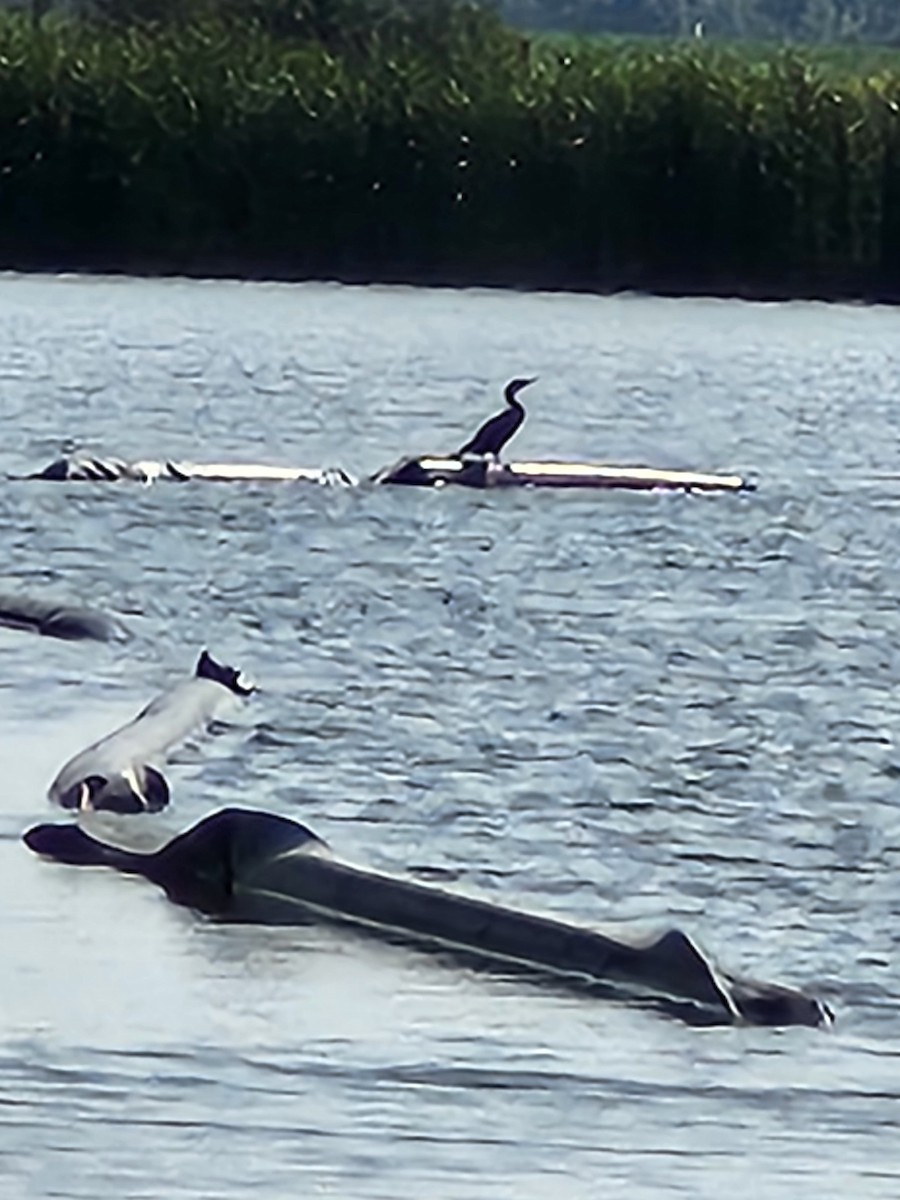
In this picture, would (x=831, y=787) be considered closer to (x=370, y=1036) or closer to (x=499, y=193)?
(x=370, y=1036)

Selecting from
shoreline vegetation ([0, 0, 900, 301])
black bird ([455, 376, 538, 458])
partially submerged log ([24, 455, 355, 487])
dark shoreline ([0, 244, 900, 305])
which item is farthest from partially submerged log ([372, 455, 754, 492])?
dark shoreline ([0, 244, 900, 305])

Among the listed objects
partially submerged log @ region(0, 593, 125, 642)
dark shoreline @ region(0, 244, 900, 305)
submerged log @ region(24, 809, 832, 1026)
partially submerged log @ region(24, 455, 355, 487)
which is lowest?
dark shoreline @ region(0, 244, 900, 305)

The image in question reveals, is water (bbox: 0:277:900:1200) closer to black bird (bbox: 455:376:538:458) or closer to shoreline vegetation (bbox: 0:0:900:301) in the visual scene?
black bird (bbox: 455:376:538:458)

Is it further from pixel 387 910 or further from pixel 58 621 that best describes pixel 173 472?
pixel 387 910

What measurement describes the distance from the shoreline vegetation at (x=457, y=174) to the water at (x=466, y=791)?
6.33m

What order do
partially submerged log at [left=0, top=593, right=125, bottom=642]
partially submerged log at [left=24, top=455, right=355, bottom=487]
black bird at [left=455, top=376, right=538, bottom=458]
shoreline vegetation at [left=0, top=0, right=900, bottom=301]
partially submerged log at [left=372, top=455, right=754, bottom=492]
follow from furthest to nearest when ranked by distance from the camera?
shoreline vegetation at [left=0, top=0, right=900, bottom=301] → black bird at [left=455, top=376, right=538, bottom=458] → partially submerged log at [left=372, top=455, right=754, bottom=492] → partially submerged log at [left=24, top=455, right=355, bottom=487] → partially submerged log at [left=0, top=593, right=125, bottom=642]

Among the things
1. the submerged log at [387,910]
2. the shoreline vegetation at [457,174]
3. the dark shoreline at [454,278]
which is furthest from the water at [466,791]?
the dark shoreline at [454,278]

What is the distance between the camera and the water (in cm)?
670

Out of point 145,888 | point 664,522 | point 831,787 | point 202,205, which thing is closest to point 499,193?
point 202,205

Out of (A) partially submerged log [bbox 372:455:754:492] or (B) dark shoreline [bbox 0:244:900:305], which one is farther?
(B) dark shoreline [bbox 0:244:900:305]

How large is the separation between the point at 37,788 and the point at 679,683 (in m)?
3.10

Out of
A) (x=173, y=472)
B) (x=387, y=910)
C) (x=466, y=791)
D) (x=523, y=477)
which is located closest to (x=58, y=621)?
(x=466, y=791)

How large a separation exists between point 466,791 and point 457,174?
19083mm

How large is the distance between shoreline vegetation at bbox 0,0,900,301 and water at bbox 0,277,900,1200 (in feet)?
20.8
